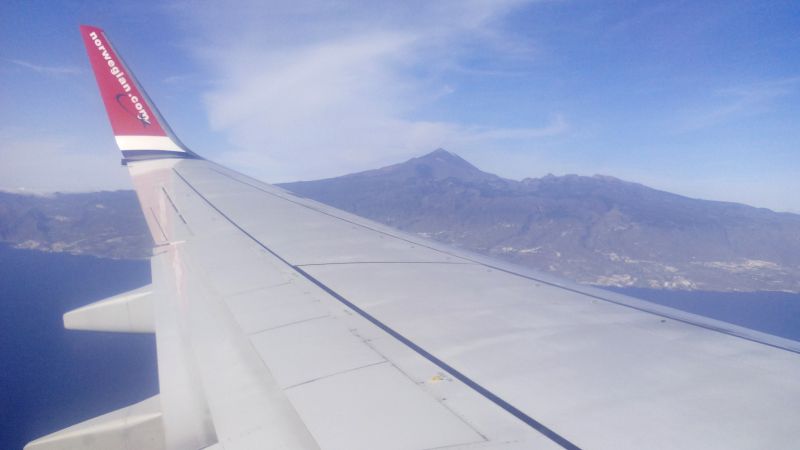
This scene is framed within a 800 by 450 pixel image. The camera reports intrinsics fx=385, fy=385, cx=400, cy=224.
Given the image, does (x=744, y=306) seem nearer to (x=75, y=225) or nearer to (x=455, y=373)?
(x=455, y=373)

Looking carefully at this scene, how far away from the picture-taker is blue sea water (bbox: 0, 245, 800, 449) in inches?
894

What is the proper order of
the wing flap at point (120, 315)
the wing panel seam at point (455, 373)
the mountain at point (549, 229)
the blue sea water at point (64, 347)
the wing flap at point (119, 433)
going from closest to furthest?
1. the wing panel seam at point (455, 373)
2. the wing flap at point (119, 433)
3. the wing flap at point (120, 315)
4. the blue sea water at point (64, 347)
5. the mountain at point (549, 229)

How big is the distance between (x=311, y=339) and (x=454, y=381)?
881 mm

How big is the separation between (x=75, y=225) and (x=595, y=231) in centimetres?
11405

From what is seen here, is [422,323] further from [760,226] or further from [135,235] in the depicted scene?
[760,226]

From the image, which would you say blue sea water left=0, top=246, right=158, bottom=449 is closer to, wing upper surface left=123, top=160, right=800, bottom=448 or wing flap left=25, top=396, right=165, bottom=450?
wing flap left=25, top=396, right=165, bottom=450

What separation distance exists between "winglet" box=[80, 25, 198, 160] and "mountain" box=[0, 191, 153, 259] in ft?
176

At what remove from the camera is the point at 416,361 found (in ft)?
6.23

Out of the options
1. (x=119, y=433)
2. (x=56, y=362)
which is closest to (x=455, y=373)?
(x=119, y=433)

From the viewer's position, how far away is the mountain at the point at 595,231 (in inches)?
2896

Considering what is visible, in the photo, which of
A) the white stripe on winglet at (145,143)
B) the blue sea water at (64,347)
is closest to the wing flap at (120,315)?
the white stripe on winglet at (145,143)

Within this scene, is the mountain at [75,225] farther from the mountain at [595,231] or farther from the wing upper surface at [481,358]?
the wing upper surface at [481,358]

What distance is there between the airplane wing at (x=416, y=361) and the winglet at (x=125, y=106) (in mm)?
4801

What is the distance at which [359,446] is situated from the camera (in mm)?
1314
